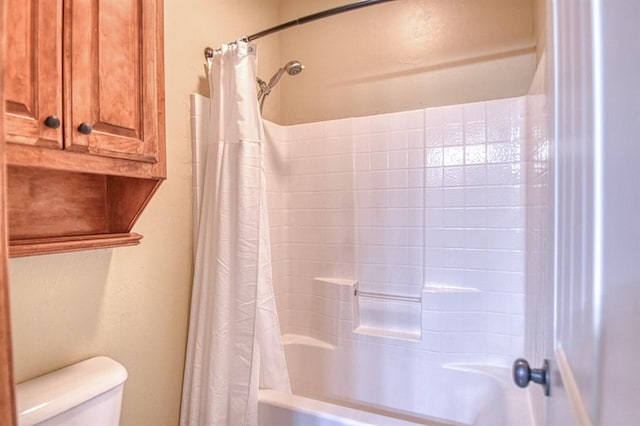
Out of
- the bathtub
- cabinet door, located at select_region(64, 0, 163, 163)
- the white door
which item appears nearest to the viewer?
the white door

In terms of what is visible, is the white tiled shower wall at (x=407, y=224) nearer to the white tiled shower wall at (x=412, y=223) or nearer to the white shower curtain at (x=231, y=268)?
the white tiled shower wall at (x=412, y=223)

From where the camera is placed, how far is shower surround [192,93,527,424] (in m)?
1.63

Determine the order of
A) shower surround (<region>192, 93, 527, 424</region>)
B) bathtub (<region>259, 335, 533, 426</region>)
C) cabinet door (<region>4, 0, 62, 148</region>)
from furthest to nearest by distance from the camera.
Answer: shower surround (<region>192, 93, 527, 424</region>), bathtub (<region>259, 335, 533, 426</region>), cabinet door (<region>4, 0, 62, 148</region>)

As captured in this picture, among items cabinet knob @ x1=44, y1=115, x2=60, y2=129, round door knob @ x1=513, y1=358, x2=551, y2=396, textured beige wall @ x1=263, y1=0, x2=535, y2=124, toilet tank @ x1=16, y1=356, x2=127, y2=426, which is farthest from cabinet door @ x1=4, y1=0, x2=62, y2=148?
textured beige wall @ x1=263, y1=0, x2=535, y2=124

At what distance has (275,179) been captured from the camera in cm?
202

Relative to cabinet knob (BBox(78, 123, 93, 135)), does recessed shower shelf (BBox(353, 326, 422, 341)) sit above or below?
below

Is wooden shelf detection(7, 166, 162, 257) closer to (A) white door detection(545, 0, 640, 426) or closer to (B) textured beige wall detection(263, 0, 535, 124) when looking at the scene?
(A) white door detection(545, 0, 640, 426)

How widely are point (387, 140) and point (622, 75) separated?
152 centimetres

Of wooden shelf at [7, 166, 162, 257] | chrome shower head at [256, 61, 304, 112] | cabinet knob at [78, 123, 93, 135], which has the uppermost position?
chrome shower head at [256, 61, 304, 112]

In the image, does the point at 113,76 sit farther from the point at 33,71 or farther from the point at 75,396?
the point at 75,396

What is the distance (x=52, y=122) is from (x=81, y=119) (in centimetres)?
7

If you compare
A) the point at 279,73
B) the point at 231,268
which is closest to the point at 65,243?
the point at 231,268

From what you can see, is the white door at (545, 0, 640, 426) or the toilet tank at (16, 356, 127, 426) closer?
the white door at (545, 0, 640, 426)

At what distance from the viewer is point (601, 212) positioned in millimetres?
391
